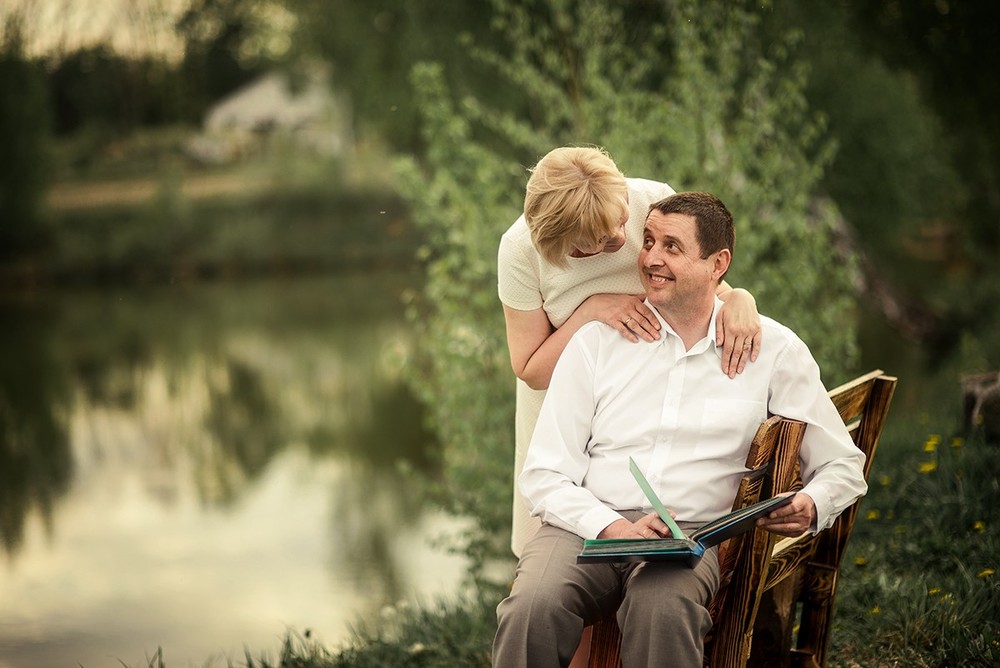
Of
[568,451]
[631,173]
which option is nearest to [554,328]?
[568,451]

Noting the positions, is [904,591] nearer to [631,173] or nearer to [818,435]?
[818,435]

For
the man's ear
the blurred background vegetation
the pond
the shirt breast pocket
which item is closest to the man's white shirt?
the shirt breast pocket

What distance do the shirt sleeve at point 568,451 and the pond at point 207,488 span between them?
208cm

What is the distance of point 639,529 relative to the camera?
8.61ft

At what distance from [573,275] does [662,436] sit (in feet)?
1.97

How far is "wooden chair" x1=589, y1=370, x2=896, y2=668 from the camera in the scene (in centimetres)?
263

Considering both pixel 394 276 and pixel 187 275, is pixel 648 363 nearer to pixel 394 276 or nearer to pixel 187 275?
pixel 394 276

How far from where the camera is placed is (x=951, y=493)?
4.67m

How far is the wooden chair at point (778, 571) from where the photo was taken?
8.64 feet

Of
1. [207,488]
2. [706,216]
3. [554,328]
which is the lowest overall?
[207,488]

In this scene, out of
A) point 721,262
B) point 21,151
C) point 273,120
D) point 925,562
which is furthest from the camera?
point 273,120

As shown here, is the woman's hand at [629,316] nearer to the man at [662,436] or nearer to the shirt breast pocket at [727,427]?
the man at [662,436]

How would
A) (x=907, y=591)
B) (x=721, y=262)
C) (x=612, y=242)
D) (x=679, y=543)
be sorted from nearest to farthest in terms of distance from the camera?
(x=679, y=543) → (x=721, y=262) → (x=612, y=242) → (x=907, y=591)

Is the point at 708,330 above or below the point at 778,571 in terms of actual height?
above
